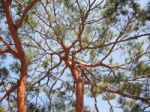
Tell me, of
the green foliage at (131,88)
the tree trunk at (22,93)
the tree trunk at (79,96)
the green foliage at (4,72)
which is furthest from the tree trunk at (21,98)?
the green foliage at (131,88)

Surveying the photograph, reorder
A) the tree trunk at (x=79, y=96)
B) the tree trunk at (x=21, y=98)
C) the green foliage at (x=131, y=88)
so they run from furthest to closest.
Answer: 1. the green foliage at (x=131, y=88)
2. the tree trunk at (x=79, y=96)
3. the tree trunk at (x=21, y=98)

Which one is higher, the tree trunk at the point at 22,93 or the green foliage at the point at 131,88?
the green foliage at the point at 131,88

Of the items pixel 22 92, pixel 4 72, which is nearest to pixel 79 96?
pixel 22 92

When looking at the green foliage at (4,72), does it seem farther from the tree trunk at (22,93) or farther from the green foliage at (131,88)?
the green foliage at (131,88)

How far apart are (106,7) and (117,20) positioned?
20cm

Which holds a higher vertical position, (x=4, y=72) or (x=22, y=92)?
(x=4, y=72)

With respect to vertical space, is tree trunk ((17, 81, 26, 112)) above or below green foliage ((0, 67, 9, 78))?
below

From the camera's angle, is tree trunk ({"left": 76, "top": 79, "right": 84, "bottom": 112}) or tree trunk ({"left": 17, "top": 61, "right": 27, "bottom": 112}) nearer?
tree trunk ({"left": 17, "top": 61, "right": 27, "bottom": 112})

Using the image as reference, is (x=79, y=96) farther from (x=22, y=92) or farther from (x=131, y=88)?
(x=131, y=88)

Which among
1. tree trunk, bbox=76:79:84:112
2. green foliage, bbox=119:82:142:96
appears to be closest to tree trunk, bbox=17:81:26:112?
tree trunk, bbox=76:79:84:112

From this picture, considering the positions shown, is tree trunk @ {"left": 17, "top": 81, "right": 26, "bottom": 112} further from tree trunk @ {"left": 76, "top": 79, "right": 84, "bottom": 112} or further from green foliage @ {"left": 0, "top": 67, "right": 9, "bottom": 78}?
green foliage @ {"left": 0, "top": 67, "right": 9, "bottom": 78}

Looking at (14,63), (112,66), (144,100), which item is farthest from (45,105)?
(144,100)

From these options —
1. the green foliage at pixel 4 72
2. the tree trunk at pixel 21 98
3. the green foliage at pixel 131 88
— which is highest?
the green foliage at pixel 4 72

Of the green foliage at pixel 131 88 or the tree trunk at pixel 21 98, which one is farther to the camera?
the green foliage at pixel 131 88
